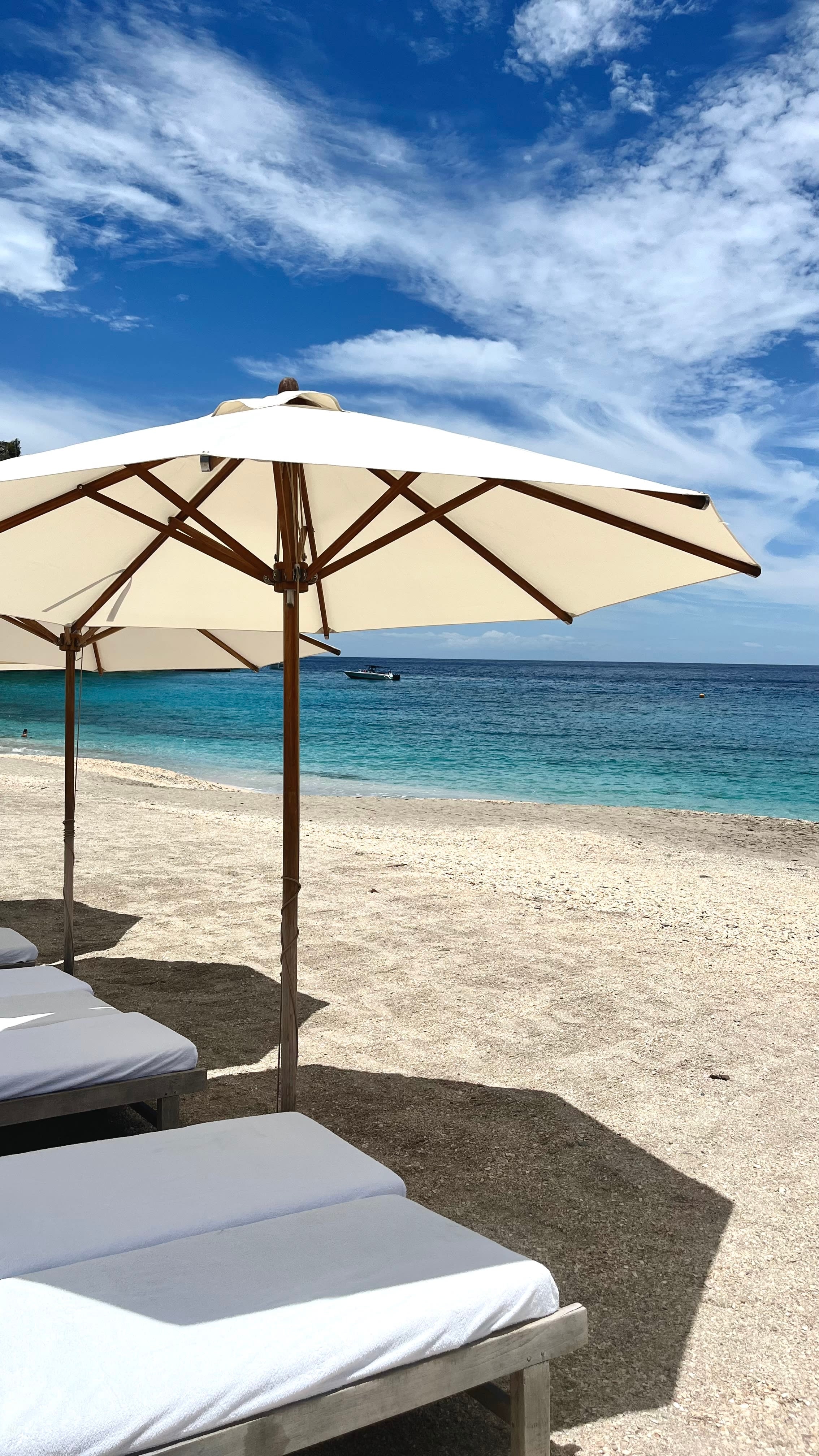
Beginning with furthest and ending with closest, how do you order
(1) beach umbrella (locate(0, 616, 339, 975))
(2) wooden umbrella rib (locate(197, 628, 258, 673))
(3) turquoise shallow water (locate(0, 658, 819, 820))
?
(3) turquoise shallow water (locate(0, 658, 819, 820))
(2) wooden umbrella rib (locate(197, 628, 258, 673))
(1) beach umbrella (locate(0, 616, 339, 975))

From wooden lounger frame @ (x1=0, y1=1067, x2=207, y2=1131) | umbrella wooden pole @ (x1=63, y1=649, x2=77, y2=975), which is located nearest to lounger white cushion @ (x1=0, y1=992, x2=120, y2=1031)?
wooden lounger frame @ (x1=0, y1=1067, x2=207, y2=1131)

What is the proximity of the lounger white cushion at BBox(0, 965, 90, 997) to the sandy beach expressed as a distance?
24.3 inches

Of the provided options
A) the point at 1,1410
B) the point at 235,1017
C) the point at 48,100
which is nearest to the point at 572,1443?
the point at 1,1410

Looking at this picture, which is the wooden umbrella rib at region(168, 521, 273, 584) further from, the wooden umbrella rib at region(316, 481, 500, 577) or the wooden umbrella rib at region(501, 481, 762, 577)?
the wooden umbrella rib at region(501, 481, 762, 577)

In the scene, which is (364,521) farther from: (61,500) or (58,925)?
(58,925)

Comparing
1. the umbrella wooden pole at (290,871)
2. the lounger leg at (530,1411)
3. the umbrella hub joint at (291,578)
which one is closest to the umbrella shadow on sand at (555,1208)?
the lounger leg at (530,1411)

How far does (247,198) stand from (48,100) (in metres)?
2.55

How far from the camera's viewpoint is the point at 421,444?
239 cm

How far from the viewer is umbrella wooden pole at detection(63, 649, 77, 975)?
17.2 ft

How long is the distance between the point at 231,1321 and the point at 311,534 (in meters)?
2.78

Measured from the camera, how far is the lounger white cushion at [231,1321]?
1.52 meters

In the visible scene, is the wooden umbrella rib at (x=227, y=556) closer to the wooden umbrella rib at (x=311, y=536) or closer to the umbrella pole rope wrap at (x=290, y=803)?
the umbrella pole rope wrap at (x=290, y=803)

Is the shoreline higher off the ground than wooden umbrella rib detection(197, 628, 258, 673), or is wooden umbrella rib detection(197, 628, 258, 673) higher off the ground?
wooden umbrella rib detection(197, 628, 258, 673)

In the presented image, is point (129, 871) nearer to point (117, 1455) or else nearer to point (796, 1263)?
point (796, 1263)
